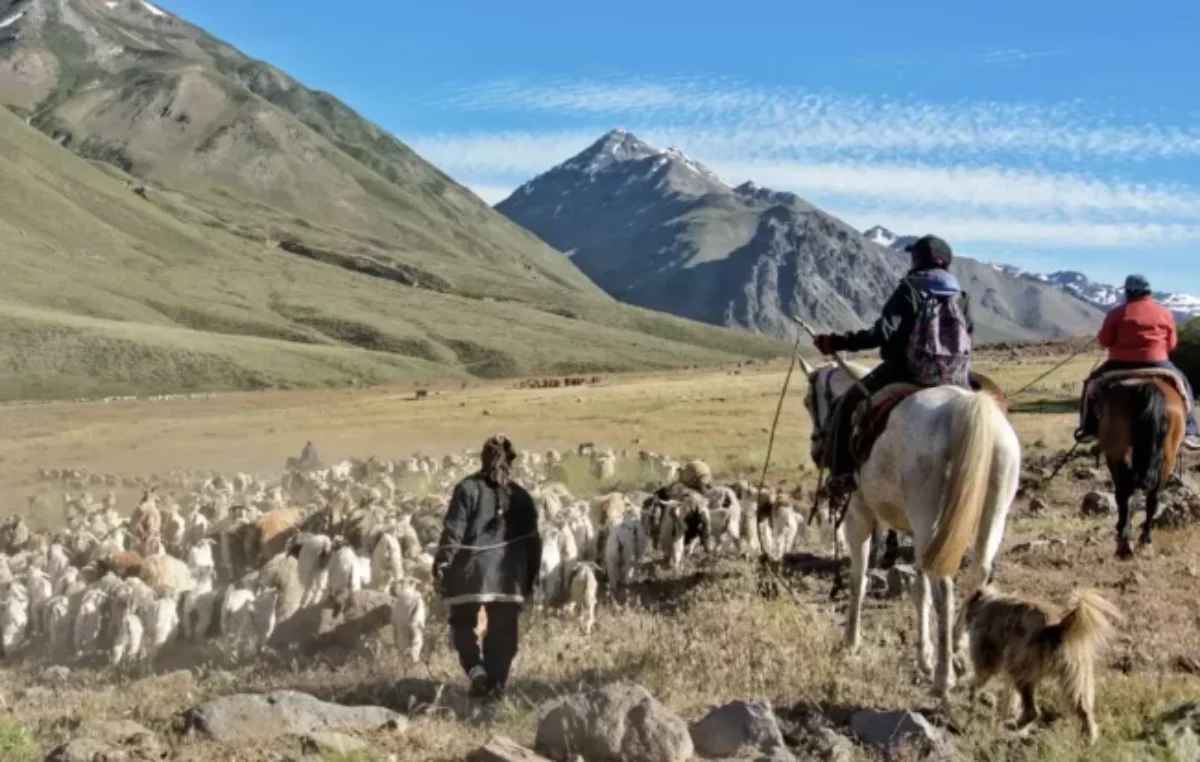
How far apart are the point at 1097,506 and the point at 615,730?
11434 mm

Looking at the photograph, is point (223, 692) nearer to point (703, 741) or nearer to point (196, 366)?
point (703, 741)

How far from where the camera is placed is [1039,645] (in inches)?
241

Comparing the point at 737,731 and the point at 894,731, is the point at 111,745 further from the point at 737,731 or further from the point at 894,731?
the point at 894,731

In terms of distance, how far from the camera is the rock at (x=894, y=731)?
621 cm

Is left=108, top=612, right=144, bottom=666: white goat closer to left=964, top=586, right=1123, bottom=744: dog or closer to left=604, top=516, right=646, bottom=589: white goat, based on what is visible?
left=604, top=516, right=646, bottom=589: white goat

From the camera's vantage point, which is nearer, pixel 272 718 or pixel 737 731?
pixel 737 731

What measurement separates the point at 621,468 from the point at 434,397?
32625mm

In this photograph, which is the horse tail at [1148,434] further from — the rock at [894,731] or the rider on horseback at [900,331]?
the rock at [894,731]

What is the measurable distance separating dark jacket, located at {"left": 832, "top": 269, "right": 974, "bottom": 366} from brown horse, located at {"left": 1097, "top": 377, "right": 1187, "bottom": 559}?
14.1 feet

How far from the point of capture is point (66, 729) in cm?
808

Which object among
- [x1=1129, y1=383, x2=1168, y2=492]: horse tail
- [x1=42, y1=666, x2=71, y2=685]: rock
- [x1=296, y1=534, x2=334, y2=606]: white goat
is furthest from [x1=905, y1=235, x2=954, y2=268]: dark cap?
[x1=42, y1=666, x2=71, y2=685]: rock

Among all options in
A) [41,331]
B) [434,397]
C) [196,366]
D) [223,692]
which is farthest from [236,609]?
[41,331]

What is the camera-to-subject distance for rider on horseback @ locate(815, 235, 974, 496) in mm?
8203

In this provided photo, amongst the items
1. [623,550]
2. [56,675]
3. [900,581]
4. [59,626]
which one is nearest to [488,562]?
[900,581]
